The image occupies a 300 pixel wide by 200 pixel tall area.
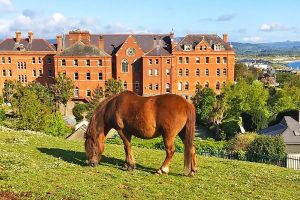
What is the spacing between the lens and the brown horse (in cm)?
1340

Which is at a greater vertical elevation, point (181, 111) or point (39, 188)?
point (181, 111)

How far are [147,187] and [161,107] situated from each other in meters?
2.54

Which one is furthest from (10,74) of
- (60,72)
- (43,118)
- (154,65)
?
(43,118)

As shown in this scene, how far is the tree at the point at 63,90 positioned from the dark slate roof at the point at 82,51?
5.35m

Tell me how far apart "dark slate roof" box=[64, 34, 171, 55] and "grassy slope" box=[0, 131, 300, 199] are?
175ft

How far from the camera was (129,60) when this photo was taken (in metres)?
69.1

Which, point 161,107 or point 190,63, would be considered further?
point 190,63

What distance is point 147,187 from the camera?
12.4 metres

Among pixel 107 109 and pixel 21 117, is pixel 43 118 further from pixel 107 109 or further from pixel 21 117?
pixel 107 109

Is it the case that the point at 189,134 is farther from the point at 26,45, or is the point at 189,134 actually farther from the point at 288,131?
the point at 26,45

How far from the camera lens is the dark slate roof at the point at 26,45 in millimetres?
72062

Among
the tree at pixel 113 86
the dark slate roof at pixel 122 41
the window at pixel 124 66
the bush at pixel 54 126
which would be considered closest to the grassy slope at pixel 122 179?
the bush at pixel 54 126

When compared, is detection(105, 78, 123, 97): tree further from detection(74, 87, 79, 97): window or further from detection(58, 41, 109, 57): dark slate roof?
detection(74, 87, 79, 97): window

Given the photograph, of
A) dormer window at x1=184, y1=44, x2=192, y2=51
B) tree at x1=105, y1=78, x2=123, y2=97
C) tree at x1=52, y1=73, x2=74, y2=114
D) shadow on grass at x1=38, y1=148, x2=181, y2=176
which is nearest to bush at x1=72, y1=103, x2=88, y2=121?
tree at x1=52, y1=73, x2=74, y2=114
